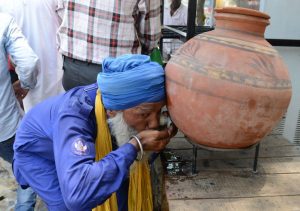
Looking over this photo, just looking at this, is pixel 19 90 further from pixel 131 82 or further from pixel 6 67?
pixel 131 82

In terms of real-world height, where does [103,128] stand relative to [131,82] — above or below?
below

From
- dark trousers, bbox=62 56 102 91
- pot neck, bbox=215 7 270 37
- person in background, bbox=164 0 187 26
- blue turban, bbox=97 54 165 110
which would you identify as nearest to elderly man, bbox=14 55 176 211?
blue turban, bbox=97 54 165 110

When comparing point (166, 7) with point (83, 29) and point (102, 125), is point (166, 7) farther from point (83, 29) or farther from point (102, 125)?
point (102, 125)

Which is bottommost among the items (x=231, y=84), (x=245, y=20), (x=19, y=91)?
(x=19, y=91)

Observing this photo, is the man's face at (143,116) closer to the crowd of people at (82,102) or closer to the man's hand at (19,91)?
the crowd of people at (82,102)

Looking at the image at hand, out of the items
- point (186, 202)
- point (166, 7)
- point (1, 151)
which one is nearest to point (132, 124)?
point (186, 202)

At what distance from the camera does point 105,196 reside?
4.47ft

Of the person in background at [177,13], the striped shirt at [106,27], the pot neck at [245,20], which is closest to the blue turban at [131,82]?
the pot neck at [245,20]

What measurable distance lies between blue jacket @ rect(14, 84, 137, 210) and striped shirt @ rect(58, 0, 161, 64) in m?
0.61

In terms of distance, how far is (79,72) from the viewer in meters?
2.32

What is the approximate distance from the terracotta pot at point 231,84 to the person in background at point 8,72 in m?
1.50

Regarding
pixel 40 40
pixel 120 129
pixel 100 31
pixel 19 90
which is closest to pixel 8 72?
pixel 19 90

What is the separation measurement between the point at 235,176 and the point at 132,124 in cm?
105

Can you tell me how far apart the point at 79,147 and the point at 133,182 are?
26.1 inches
